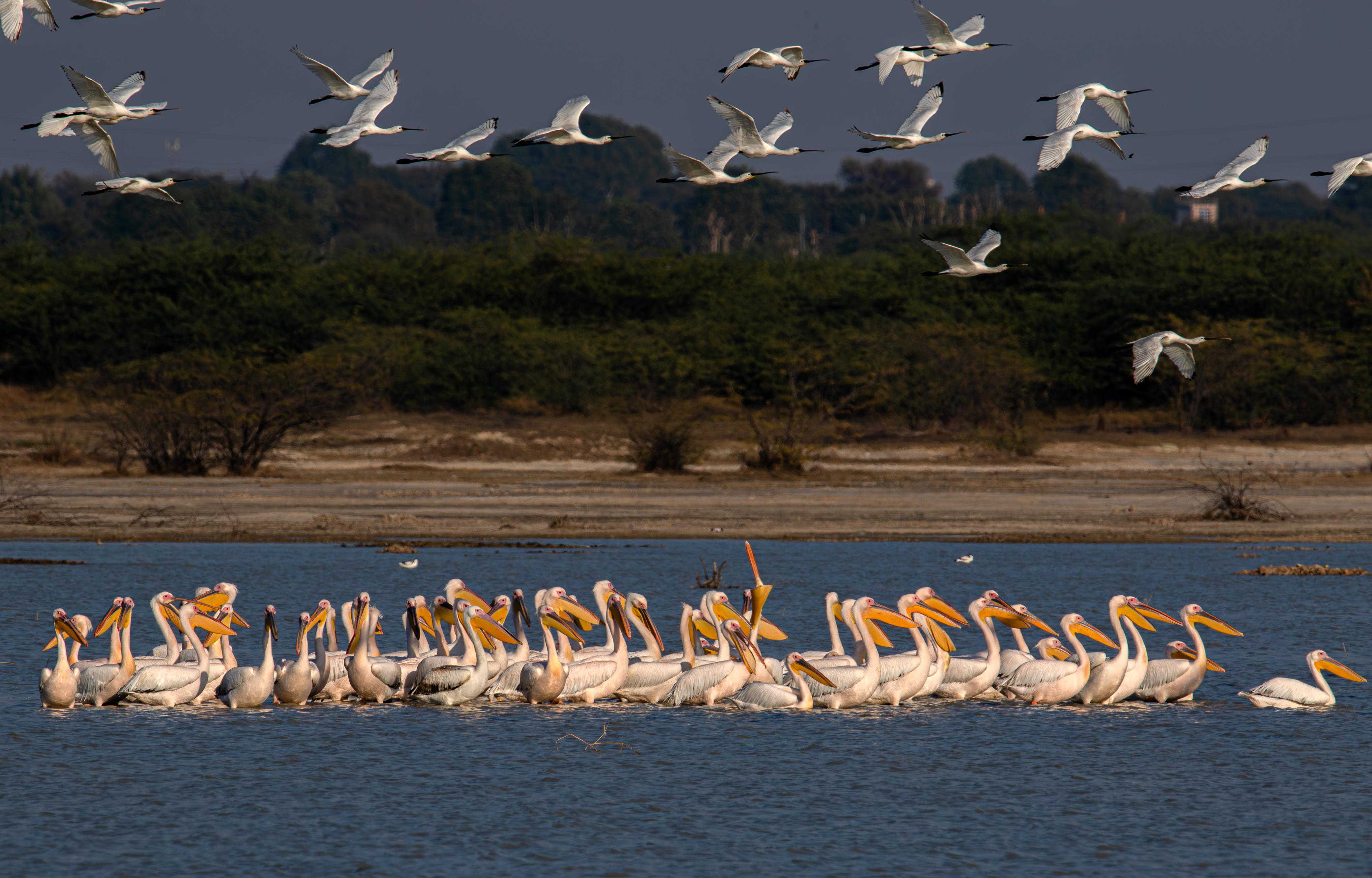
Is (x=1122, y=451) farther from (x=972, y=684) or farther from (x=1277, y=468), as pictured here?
(x=972, y=684)

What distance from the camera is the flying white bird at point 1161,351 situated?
11.5 meters

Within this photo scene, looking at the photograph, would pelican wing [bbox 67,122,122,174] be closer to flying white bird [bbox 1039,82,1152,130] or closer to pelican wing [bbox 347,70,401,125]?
→ pelican wing [bbox 347,70,401,125]

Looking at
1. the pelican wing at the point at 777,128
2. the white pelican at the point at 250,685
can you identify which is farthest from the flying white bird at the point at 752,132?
the white pelican at the point at 250,685

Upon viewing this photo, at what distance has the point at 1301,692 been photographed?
34.6 ft

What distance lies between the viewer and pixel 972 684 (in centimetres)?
1105

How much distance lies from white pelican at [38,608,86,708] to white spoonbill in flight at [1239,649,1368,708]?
7500 millimetres

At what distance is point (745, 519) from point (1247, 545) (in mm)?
6192

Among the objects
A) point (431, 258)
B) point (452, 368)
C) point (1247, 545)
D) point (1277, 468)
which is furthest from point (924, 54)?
point (431, 258)

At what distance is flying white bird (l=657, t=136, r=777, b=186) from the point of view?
12766 mm

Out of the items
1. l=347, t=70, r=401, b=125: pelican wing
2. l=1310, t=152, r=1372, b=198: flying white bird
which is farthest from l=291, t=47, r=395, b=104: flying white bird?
l=1310, t=152, r=1372, b=198: flying white bird

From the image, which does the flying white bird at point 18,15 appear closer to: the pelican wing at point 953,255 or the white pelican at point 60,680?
the white pelican at point 60,680

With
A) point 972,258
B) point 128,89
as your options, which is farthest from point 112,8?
point 972,258

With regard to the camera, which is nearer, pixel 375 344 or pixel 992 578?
pixel 992 578

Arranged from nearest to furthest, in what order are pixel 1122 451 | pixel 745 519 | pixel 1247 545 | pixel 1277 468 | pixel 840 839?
pixel 840 839, pixel 1247 545, pixel 745 519, pixel 1277 468, pixel 1122 451
